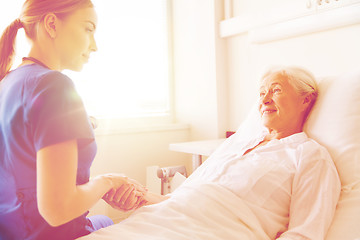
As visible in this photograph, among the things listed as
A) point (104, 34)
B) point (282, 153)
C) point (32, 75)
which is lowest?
point (282, 153)

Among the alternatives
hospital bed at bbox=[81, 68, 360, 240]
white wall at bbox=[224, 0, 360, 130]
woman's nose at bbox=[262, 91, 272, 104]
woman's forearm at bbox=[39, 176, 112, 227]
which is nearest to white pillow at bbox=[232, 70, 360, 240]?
hospital bed at bbox=[81, 68, 360, 240]

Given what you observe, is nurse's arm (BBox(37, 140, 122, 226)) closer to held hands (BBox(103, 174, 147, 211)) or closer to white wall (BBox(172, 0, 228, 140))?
held hands (BBox(103, 174, 147, 211))

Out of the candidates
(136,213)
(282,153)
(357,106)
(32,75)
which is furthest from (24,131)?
(357,106)

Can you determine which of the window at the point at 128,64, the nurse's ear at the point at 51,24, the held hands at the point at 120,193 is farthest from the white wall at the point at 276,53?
the nurse's ear at the point at 51,24

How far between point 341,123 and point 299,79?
24 centimetres

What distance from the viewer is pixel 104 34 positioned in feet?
8.20

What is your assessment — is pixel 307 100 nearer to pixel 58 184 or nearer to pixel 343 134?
pixel 343 134

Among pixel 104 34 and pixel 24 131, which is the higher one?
pixel 104 34

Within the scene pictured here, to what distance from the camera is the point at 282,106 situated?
135 centimetres

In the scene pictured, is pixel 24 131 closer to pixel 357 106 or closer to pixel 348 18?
pixel 357 106

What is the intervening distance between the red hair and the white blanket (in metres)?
0.51

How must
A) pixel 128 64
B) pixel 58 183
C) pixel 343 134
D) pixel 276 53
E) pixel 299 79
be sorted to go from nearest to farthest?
1. pixel 58 183
2. pixel 343 134
3. pixel 299 79
4. pixel 276 53
5. pixel 128 64

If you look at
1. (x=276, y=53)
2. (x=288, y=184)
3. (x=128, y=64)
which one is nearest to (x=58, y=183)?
(x=288, y=184)

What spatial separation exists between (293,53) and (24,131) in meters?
1.66
